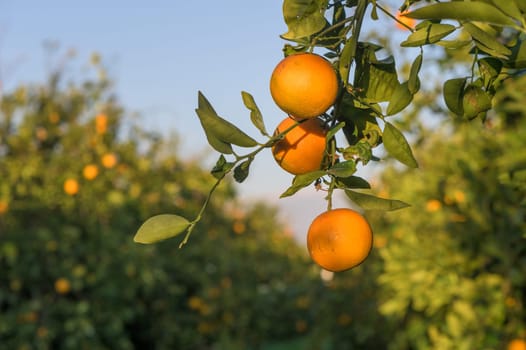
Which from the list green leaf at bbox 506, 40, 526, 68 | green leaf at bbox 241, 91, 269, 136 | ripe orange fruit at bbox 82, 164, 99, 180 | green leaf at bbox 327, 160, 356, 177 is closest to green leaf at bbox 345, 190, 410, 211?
green leaf at bbox 327, 160, 356, 177

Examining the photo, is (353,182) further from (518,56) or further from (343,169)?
(518,56)

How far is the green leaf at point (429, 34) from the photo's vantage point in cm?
76

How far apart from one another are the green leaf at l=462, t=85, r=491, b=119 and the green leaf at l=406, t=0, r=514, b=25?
239 mm

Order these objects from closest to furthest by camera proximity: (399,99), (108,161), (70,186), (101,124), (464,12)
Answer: (464,12) → (399,99) → (70,186) → (108,161) → (101,124)

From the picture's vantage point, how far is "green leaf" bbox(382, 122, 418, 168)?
0.78m

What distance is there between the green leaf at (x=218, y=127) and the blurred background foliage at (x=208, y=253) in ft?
4.62

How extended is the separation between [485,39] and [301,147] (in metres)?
0.24

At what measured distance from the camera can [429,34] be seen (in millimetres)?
755

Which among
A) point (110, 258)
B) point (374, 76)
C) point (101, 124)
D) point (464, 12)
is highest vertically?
point (464, 12)

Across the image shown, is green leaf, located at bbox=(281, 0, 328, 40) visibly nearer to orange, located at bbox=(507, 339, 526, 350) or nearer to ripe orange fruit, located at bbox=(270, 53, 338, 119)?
ripe orange fruit, located at bbox=(270, 53, 338, 119)

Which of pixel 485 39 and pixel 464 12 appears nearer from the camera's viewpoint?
pixel 464 12

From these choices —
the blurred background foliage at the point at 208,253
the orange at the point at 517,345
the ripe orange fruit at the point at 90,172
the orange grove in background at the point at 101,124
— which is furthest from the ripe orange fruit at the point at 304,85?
the orange grove in background at the point at 101,124

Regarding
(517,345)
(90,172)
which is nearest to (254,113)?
(517,345)

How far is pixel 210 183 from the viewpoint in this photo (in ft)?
18.6
